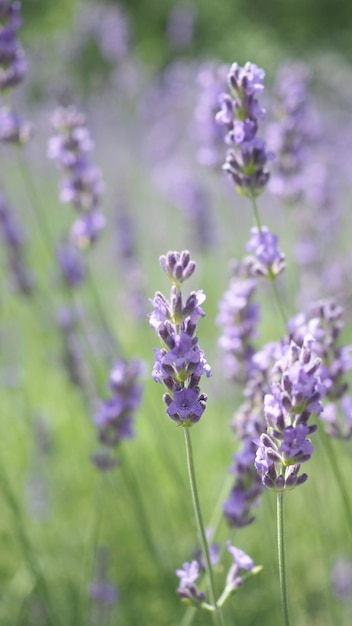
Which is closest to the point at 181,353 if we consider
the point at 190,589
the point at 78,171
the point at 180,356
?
the point at 180,356

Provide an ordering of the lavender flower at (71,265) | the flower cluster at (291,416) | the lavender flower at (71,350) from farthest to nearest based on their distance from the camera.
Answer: the lavender flower at (71,350) < the lavender flower at (71,265) < the flower cluster at (291,416)

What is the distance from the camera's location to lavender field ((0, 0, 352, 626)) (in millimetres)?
1372

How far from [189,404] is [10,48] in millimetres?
1412

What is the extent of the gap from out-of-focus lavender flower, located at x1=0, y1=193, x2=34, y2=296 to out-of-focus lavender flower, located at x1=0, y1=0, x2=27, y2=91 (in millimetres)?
1157

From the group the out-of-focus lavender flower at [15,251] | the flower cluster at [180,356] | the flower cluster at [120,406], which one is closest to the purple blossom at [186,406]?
the flower cluster at [180,356]

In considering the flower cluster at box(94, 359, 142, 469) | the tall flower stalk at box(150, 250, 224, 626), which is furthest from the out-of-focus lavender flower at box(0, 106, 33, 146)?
the tall flower stalk at box(150, 250, 224, 626)

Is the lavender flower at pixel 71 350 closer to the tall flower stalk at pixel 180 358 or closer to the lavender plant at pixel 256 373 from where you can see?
the lavender plant at pixel 256 373

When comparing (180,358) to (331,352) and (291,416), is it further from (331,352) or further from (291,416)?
(331,352)

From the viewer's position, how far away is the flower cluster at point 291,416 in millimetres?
1230

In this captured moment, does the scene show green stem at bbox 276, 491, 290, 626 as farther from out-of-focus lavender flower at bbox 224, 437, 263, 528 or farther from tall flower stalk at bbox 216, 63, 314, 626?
out-of-focus lavender flower at bbox 224, 437, 263, 528

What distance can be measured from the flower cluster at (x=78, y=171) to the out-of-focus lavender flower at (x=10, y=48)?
21 cm

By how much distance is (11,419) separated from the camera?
4.45m

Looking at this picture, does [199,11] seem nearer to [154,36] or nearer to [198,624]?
[154,36]

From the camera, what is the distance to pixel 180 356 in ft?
4.09
